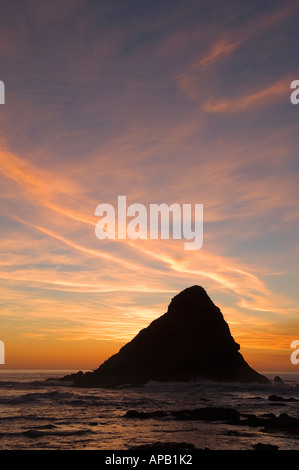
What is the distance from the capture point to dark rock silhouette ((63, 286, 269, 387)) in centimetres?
10256

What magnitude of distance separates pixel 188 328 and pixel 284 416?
2905 inches

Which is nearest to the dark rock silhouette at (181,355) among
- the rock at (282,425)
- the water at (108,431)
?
the water at (108,431)

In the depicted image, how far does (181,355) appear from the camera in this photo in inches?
4188

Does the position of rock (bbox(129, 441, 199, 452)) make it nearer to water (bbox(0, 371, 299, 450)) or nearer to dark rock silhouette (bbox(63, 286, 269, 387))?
water (bbox(0, 371, 299, 450))

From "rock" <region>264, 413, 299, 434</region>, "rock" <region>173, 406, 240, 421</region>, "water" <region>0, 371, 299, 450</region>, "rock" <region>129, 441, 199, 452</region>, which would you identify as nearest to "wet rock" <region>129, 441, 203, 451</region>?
"rock" <region>129, 441, 199, 452</region>

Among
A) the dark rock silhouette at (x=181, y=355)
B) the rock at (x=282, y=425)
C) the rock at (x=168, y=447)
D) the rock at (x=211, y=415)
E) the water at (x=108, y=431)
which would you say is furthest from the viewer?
the dark rock silhouette at (x=181, y=355)

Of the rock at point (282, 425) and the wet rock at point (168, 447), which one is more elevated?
the wet rock at point (168, 447)

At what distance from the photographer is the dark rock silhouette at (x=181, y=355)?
10256cm

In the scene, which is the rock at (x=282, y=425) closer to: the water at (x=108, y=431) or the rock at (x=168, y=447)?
the water at (x=108, y=431)

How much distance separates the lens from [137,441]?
2955 centimetres

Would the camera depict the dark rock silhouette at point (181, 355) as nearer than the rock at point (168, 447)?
No
